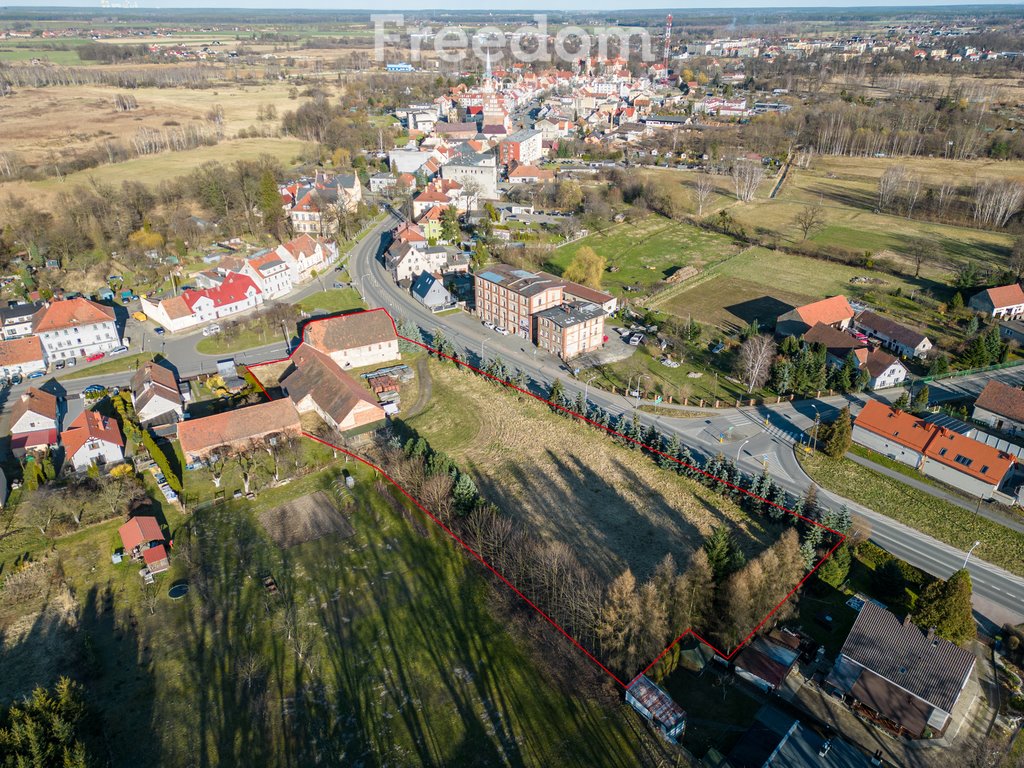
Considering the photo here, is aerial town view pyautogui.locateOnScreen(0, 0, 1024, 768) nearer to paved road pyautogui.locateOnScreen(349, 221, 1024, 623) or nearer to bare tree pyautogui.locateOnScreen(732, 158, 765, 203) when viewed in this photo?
paved road pyautogui.locateOnScreen(349, 221, 1024, 623)

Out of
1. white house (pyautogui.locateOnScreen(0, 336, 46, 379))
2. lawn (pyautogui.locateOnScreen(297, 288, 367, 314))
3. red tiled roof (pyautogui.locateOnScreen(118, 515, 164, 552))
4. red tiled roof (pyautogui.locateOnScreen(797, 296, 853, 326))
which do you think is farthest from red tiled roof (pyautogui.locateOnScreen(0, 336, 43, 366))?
red tiled roof (pyautogui.locateOnScreen(797, 296, 853, 326))

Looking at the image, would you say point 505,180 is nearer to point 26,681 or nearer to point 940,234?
point 940,234

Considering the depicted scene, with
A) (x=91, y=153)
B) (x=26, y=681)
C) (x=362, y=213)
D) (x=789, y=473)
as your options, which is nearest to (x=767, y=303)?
(x=789, y=473)

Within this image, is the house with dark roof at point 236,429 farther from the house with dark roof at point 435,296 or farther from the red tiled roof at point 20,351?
the house with dark roof at point 435,296

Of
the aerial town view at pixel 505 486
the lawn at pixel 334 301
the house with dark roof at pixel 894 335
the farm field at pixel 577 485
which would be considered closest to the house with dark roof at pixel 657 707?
the aerial town view at pixel 505 486

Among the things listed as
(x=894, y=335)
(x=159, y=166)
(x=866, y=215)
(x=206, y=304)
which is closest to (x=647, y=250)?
(x=894, y=335)

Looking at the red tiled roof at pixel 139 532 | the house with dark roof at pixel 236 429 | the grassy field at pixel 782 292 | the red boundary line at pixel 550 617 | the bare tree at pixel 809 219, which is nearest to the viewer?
the red boundary line at pixel 550 617
